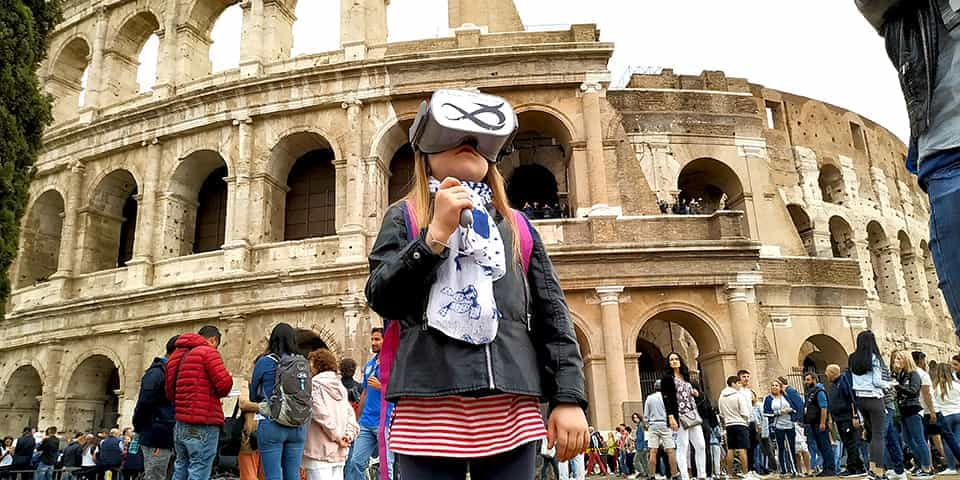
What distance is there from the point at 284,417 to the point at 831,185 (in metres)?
23.2

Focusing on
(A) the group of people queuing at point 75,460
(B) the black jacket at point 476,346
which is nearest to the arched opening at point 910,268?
(A) the group of people queuing at point 75,460

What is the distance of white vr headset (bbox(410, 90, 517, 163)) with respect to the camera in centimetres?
Result: 211

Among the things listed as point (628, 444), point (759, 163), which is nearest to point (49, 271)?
point (628, 444)

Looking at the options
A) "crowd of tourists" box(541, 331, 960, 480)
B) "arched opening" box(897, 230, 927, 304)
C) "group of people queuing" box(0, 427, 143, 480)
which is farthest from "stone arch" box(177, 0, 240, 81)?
"arched opening" box(897, 230, 927, 304)

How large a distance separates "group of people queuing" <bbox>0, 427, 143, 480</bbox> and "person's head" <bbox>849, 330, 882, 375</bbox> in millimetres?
10242

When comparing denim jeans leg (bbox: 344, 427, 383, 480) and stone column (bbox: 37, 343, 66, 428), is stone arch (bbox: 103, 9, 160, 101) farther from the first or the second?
denim jeans leg (bbox: 344, 427, 383, 480)

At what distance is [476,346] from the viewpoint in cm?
191

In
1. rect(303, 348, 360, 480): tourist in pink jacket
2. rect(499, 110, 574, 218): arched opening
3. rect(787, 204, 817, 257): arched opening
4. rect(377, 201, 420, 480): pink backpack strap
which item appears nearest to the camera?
rect(377, 201, 420, 480): pink backpack strap

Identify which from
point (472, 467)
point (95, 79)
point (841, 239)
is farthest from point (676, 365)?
Answer: point (95, 79)

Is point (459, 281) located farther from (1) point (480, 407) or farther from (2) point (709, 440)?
(2) point (709, 440)

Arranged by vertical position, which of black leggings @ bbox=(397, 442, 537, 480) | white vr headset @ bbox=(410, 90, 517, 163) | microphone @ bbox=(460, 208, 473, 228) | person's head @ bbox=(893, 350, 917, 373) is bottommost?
black leggings @ bbox=(397, 442, 537, 480)

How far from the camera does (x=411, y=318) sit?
6.58 ft

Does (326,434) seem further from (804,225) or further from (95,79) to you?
(804,225)

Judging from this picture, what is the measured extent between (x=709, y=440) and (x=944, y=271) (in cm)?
911
